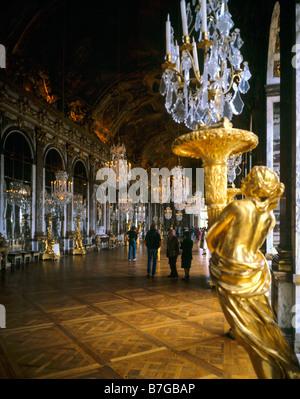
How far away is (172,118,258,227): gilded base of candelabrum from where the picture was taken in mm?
2600

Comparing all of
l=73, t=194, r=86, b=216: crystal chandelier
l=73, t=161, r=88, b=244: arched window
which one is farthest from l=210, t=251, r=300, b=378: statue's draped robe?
l=73, t=161, r=88, b=244: arched window

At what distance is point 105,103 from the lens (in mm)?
17188

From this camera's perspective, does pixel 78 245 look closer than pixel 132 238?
No

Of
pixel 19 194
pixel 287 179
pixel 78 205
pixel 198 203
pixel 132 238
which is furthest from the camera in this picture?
pixel 198 203

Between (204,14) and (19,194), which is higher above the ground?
(204,14)

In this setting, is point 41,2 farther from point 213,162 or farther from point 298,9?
point 213,162

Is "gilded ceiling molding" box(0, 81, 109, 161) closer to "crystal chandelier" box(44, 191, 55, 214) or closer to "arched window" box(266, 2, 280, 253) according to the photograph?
"crystal chandelier" box(44, 191, 55, 214)

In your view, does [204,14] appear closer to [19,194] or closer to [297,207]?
[297,207]

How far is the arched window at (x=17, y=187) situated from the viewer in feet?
34.9

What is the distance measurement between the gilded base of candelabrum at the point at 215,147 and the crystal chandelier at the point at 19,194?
30.9 ft

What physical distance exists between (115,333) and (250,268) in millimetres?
2503

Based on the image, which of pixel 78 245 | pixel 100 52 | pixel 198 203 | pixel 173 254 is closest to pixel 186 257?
pixel 173 254

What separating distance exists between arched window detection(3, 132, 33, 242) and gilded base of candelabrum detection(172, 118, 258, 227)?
30.5 ft

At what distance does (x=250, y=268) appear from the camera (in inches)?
94.2
